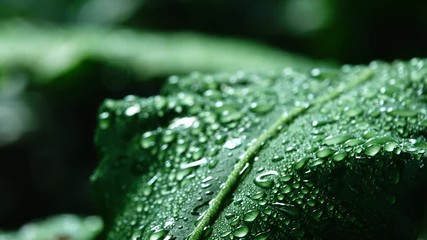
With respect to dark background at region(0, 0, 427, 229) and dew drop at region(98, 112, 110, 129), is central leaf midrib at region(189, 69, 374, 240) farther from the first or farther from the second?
dark background at region(0, 0, 427, 229)

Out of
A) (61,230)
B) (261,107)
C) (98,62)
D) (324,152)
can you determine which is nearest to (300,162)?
(324,152)

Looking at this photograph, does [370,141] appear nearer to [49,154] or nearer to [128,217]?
[128,217]

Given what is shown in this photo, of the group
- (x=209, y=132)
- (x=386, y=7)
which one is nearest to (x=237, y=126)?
(x=209, y=132)

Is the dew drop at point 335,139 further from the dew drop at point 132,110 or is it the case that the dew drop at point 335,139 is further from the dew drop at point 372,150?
the dew drop at point 132,110

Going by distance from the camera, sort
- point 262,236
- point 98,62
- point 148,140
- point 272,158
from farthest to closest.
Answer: point 98,62, point 148,140, point 272,158, point 262,236

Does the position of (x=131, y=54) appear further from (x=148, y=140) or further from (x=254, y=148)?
(x=254, y=148)

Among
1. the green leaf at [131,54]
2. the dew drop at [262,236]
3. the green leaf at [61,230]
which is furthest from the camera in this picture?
the green leaf at [131,54]

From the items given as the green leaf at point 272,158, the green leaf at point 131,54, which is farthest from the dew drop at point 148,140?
the green leaf at point 131,54
